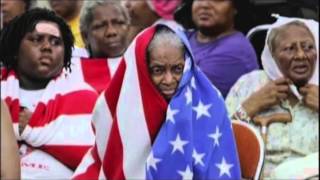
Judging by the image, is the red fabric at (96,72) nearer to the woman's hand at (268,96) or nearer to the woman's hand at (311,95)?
the woman's hand at (268,96)

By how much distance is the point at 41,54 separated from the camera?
4.73 m

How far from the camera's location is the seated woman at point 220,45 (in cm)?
536

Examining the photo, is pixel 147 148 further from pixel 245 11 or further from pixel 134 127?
pixel 245 11

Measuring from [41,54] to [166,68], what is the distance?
2.69ft

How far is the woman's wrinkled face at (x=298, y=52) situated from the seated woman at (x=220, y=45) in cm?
51

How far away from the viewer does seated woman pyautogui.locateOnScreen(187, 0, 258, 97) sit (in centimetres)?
536

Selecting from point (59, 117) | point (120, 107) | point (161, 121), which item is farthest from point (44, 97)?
point (161, 121)

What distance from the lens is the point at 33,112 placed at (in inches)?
181

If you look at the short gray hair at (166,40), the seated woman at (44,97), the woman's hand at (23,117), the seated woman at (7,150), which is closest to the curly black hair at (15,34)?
the seated woman at (44,97)

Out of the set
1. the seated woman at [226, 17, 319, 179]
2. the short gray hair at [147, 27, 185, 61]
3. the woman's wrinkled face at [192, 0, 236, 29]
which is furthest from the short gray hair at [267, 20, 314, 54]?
the short gray hair at [147, 27, 185, 61]

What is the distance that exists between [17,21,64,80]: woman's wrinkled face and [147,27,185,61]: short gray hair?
71 cm

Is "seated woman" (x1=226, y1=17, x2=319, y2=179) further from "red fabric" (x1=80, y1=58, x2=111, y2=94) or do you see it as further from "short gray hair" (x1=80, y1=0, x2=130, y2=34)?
"short gray hair" (x1=80, y1=0, x2=130, y2=34)

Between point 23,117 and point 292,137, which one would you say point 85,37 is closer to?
point 23,117

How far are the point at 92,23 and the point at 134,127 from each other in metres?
1.42
